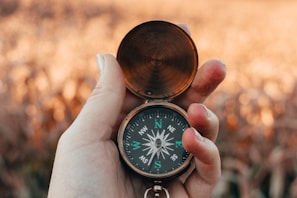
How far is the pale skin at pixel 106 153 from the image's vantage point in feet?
8.79

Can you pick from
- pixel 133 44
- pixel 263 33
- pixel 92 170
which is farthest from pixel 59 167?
pixel 263 33

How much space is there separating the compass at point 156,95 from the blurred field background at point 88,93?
1.49 m

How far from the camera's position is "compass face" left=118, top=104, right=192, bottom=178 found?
2.72 metres

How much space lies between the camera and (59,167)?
2738 mm

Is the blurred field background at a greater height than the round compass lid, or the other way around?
the round compass lid

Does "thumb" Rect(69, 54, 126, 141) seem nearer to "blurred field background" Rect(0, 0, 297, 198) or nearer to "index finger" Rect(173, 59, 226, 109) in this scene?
"index finger" Rect(173, 59, 226, 109)

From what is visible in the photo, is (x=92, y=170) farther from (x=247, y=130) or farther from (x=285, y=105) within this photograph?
(x=285, y=105)

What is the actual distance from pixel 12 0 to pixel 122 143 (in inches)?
296

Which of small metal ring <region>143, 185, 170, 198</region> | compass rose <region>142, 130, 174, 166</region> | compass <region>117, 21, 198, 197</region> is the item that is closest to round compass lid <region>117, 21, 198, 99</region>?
compass <region>117, 21, 198, 197</region>

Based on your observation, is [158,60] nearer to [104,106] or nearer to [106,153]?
[104,106]

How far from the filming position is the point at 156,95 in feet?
9.35

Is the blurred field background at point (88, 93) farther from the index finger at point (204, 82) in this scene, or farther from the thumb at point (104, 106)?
the thumb at point (104, 106)

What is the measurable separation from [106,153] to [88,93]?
2228mm

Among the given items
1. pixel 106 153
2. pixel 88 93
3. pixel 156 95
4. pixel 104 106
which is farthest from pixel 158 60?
pixel 88 93
